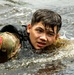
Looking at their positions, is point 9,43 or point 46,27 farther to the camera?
point 46,27

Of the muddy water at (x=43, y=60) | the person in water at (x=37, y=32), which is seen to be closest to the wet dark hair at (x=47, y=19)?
the person in water at (x=37, y=32)

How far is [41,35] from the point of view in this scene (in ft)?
14.1

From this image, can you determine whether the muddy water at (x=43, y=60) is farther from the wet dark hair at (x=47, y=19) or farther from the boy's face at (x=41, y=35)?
the wet dark hair at (x=47, y=19)

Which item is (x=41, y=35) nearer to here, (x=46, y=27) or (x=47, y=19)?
(x=46, y=27)

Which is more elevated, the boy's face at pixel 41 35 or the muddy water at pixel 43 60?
the boy's face at pixel 41 35

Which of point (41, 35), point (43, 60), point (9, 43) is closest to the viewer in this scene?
point (9, 43)

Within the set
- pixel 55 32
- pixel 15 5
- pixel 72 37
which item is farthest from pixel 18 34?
pixel 15 5

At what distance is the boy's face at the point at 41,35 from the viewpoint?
170 inches

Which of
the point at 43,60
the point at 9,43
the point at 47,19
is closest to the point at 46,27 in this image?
the point at 47,19

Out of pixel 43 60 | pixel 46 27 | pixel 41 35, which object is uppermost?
pixel 46 27

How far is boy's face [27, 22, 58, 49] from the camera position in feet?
14.1

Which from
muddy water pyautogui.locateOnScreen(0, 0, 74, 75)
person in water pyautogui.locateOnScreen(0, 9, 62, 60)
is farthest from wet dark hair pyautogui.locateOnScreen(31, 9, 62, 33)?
muddy water pyautogui.locateOnScreen(0, 0, 74, 75)

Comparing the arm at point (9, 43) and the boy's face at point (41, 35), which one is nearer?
the arm at point (9, 43)

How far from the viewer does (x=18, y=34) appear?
433cm
